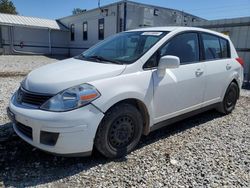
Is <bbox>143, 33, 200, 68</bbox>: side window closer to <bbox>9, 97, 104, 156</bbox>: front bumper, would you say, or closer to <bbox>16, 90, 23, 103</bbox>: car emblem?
<bbox>9, 97, 104, 156</bbox>: front bumper

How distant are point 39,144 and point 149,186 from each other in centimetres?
135

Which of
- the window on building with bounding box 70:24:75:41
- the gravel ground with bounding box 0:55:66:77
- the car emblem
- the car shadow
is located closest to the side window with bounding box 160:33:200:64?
the car shadow

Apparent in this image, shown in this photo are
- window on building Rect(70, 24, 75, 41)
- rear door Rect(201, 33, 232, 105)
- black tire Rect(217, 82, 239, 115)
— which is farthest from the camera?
window on building Rect(70, 24, 75, 41)

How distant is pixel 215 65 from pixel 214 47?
420 millimetres

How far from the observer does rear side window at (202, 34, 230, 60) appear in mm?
4238

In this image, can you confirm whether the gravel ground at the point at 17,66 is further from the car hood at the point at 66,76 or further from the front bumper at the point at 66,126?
the front bumper at the point at 66,126

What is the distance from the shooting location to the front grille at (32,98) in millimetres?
2666

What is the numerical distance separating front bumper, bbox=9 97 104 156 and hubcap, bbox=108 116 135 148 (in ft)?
1.07

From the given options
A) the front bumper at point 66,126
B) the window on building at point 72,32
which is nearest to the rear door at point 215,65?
the front bumper at point 66,126

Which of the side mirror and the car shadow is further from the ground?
the side mirror

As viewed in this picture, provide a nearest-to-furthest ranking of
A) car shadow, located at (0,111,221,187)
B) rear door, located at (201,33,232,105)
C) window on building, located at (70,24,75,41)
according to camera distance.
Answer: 1. car shadow, located at (0,111,221,187)
2. rear door, located at (201,33,232,105)
3. window on building, located at (70,24,75,41)

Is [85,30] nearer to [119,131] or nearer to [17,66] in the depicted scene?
[17,66]

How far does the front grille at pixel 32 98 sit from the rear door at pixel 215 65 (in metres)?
2.82

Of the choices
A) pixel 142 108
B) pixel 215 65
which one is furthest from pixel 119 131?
pixel 215 65
